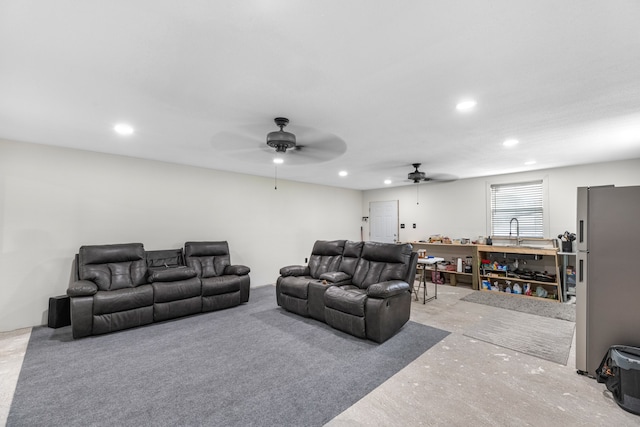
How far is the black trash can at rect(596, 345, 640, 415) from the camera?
78.9 inches

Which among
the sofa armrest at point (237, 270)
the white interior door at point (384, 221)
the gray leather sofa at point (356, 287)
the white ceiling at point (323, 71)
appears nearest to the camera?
the white ceiling at point (323, 71)

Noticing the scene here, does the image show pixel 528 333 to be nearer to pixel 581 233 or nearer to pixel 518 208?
pixel 581 233

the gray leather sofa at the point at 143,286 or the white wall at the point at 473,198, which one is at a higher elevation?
the white wall at the point at 473,198

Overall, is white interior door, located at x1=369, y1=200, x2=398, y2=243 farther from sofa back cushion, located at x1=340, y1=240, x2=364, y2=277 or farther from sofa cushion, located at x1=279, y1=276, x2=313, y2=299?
sofa cushion, located at x1=279, y1=276, x2=313, y2=299

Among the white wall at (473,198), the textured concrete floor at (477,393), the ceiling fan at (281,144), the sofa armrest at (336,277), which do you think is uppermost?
the ceiling fan at (281,144)

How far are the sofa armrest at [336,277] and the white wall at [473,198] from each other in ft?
12.8

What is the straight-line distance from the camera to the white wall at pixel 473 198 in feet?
15.9

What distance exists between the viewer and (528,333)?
3465 mm

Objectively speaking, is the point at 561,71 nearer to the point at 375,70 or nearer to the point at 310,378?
the point at 375,70

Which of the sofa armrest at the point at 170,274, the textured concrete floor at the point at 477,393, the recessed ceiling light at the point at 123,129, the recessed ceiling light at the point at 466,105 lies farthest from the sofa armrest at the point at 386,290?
the recessed ceiling light at the point at 123,129

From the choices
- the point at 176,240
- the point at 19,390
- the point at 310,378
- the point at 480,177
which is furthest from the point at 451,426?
the point at 480,177

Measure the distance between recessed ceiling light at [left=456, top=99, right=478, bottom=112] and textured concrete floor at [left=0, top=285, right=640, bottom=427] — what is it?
2504 millimetres

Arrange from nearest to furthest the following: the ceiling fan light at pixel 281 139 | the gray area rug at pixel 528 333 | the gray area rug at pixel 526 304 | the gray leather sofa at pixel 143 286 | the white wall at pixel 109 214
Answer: the ceiling fan light at pixel 281 139
the gray area rug at pixel 528 333
the gray leather sofa at pixel 143 286
the white wall at pixel 109 214
the gray area rug at pixel 526 304

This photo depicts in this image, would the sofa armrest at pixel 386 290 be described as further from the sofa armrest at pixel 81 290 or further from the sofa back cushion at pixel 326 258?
the sofa armrest at pixel 81 290
